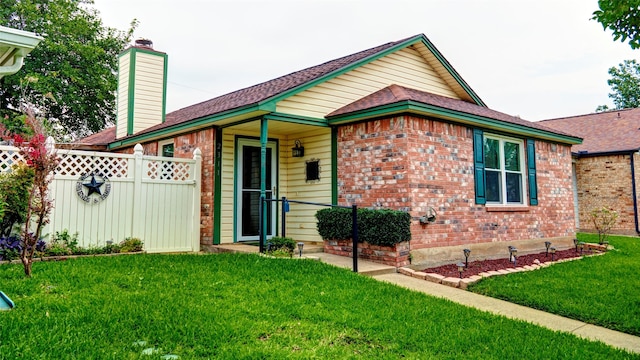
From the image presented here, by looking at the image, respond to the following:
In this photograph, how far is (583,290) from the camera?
607 centimetres

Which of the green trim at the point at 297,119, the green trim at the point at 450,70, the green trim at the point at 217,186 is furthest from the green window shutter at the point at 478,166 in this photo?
the green trim at the point at 217,186

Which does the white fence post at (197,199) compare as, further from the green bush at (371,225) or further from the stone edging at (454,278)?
the stone edging at (454,278)

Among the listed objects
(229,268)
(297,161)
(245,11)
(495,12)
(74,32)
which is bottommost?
(229,268)

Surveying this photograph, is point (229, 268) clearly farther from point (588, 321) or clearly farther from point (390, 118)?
point (588, 321)

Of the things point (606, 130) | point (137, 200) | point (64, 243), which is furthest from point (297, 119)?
point (606, 130)

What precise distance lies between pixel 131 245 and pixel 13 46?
4087mm

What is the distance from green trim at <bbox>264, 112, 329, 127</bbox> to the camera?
770cm

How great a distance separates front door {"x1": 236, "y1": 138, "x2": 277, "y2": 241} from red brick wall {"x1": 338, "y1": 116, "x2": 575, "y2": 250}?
1.83 metres

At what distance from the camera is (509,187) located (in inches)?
372

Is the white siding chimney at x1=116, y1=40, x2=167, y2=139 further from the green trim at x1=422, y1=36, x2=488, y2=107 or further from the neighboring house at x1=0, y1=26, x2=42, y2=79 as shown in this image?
the neighboring house at x1=0, y1=26, x2=42, y2=79

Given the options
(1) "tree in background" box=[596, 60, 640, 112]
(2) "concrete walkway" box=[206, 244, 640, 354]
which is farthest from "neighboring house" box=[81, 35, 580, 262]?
(1) "tree in background" box=[596, 60, 640, 112]

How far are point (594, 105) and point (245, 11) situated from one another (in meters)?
38.0

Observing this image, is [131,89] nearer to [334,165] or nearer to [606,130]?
[334,165]

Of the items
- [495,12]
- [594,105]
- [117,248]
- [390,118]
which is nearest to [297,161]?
[390,118]
